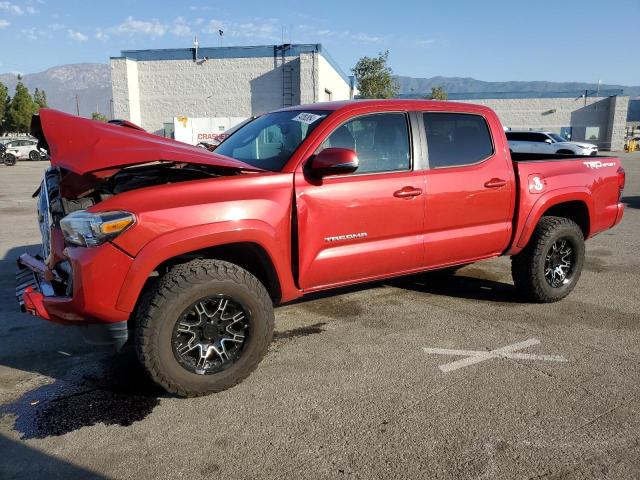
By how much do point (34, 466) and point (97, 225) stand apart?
50.5 inches

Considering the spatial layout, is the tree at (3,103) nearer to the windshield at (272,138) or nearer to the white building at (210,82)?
the white building at (210,82)

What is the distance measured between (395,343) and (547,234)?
190 centimetres

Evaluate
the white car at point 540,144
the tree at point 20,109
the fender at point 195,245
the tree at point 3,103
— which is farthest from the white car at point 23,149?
the fender at point 195,245

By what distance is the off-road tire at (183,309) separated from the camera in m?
2.98

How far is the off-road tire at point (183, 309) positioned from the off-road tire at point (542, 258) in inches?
107

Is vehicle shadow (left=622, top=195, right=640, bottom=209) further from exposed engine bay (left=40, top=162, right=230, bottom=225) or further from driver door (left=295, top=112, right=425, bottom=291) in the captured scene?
exposed engine bay (left=40, top=162, right=230, bottom=225)

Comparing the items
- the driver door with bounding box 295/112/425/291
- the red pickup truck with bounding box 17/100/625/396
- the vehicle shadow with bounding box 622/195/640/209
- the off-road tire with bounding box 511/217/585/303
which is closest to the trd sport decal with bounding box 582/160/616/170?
the red pickup truck with bounding box 17/100/625/396

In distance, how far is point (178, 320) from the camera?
306 cm

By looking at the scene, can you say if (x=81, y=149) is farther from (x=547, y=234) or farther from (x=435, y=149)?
(x=547, y=234)

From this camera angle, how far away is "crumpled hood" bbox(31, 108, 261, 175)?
2.94 meters

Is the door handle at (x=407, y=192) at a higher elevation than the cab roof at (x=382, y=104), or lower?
lower

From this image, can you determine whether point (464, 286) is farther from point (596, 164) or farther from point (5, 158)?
point (5, 158)

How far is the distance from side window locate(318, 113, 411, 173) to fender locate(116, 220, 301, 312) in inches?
34.2

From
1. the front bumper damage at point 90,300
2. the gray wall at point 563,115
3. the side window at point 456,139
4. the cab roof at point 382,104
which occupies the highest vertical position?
the gray wall at point 563,115
